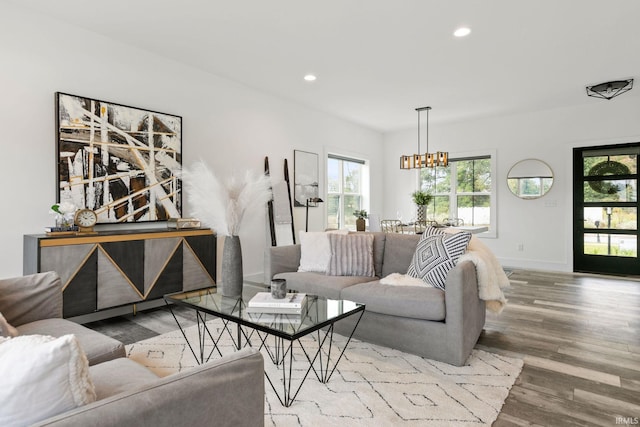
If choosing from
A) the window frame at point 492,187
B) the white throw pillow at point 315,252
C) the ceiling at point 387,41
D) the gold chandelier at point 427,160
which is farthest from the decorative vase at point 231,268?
the window frame at point 492,187

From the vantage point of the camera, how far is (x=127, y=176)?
143 inches

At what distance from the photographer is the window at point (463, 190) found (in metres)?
6.81

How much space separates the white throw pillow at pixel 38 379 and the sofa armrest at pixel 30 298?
4.60ft

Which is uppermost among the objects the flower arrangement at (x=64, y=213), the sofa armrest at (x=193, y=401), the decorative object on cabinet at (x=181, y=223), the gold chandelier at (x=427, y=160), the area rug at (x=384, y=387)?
the gold chandelier at (x=427, y=160)

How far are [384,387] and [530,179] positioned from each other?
550cm

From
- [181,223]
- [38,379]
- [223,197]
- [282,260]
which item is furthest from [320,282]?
[38,379]

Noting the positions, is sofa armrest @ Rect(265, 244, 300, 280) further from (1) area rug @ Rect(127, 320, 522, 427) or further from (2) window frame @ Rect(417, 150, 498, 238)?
(2) window frame @ Rect(417, 150, 498, 238)

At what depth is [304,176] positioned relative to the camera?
583 centimetres

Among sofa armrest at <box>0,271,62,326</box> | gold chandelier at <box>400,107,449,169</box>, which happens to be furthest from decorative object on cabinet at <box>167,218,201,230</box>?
gold chandelier at <box>400,107,449,169</box>

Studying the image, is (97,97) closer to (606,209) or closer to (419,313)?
(419,313)

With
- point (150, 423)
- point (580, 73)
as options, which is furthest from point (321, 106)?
point (150, 423)

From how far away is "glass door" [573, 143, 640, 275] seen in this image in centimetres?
562

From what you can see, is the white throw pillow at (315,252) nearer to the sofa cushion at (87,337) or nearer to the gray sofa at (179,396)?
the sofa cushion at (87,337)

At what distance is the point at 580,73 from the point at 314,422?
4.97m
